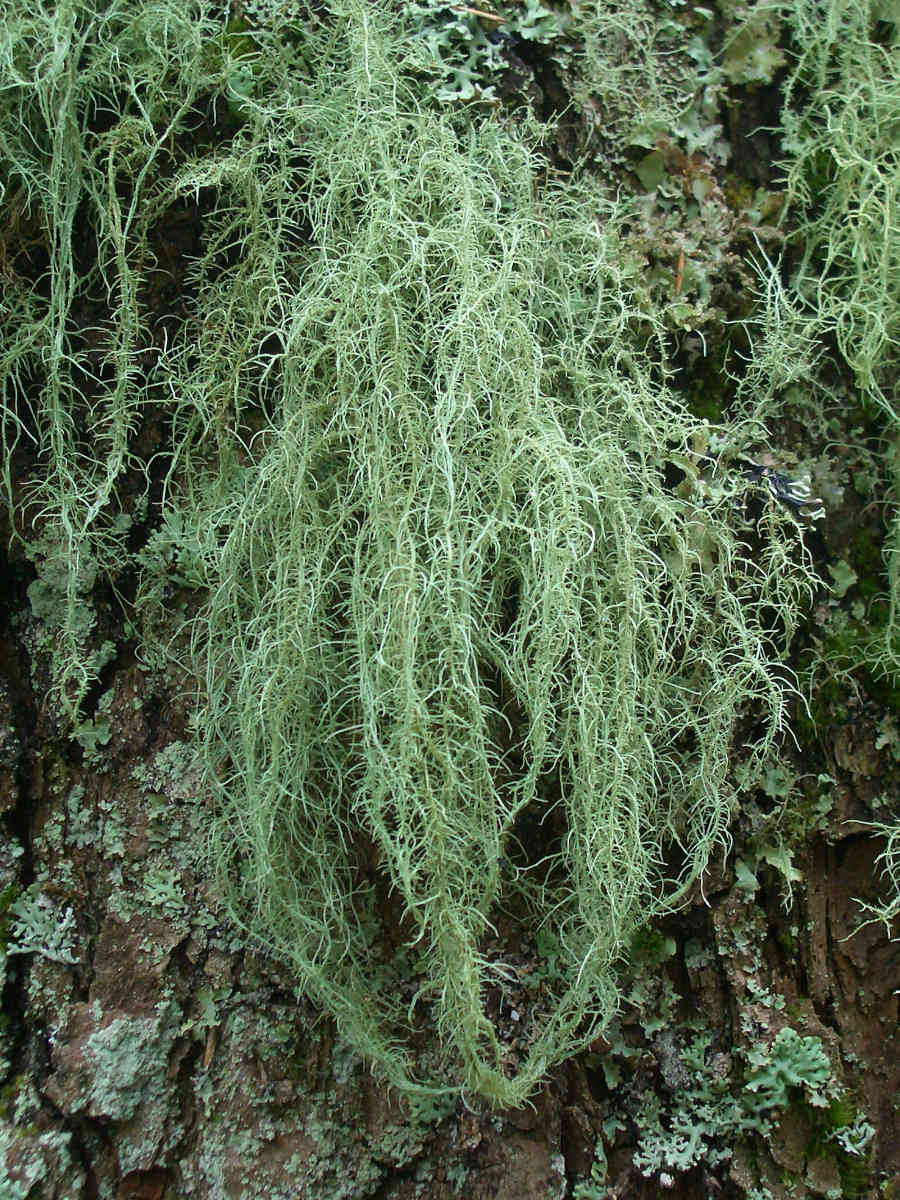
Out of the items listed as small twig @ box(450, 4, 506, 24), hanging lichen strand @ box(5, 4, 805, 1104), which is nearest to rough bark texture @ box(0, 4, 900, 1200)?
hanging lichen strand @ box(5, 4, 805, 1104)

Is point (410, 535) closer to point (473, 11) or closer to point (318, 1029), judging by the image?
point (318, 1029)

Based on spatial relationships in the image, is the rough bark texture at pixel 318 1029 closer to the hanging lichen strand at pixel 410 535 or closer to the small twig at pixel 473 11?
the hanging lichen strand at pixel 410 535

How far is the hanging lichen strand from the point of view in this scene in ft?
3.37

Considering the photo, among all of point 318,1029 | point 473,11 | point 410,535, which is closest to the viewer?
point 410,535

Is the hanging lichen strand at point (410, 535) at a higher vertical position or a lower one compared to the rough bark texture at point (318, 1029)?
higher

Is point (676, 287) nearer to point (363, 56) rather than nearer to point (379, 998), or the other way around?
→ point (363, 56)

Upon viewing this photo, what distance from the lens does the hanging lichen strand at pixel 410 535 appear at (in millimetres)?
1028

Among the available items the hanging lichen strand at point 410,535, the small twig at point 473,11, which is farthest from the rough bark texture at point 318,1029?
the small twig at point 473,11

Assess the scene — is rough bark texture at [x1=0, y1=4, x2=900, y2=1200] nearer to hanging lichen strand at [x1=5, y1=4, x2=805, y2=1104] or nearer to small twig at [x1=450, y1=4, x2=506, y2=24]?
hanging lichen strand at [x1=5, y1=4, x2=805, y2=1104]

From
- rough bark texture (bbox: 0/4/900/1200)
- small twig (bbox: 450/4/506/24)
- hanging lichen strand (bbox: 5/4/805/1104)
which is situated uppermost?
small twig (bbox: 450/4/506/24)

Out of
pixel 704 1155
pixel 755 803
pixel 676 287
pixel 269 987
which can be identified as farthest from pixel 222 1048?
pixel 676 287

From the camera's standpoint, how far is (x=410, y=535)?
1.03 meters

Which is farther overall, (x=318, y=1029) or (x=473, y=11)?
(x=473, y=11)

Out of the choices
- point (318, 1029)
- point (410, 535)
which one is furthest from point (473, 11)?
point (318, 1029)
